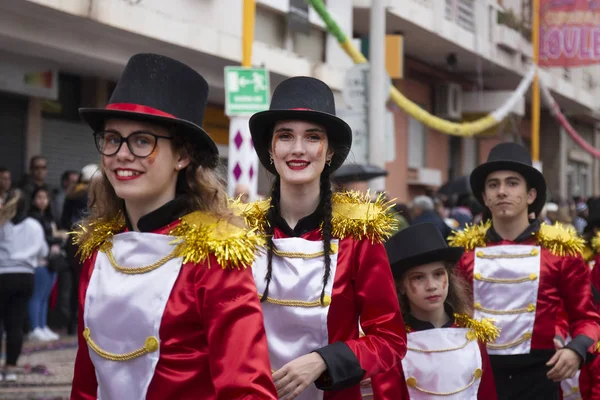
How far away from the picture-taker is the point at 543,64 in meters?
26.0

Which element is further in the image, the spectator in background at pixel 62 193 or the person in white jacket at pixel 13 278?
the spectator in background at pixel 62 193

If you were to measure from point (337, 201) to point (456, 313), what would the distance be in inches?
63.7

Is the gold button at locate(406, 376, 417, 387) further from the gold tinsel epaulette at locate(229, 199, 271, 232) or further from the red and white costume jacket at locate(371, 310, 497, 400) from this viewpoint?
the gold tinsel epaulette at locate(229, 199, 271, 232)

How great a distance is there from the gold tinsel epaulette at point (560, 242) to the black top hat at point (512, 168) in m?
0.23

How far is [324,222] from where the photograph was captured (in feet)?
13.1

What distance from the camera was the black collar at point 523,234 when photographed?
6.27 meters

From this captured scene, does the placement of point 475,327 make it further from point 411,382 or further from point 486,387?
point 411,382

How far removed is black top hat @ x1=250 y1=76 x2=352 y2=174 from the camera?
13.0ft

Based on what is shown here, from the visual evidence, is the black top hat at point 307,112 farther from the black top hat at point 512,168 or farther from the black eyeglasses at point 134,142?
the black top hat at point 512,168

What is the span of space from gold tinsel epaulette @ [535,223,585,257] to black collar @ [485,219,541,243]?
0.03 m

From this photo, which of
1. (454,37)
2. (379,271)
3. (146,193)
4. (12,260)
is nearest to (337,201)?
(379,271)

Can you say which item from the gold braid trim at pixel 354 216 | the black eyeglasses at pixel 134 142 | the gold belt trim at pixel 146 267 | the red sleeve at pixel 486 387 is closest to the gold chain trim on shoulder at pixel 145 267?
the gold belt trim at pixel 146 267

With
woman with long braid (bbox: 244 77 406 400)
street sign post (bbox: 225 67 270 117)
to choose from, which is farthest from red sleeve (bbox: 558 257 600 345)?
street sign post (bbox: 225 67 270 117)

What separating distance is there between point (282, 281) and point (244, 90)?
7.74m
